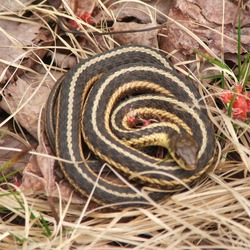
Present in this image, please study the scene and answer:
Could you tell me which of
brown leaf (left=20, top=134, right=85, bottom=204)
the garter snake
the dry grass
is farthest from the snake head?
brown leaf (left=20, top=134, right=85, bottom=204)

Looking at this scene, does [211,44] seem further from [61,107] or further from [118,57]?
[61,107]

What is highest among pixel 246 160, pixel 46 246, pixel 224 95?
pixel 224 95

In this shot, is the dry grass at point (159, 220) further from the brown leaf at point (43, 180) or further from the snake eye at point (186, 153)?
the snake eye at point (186, 153)

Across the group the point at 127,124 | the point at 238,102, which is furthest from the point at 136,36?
the point at 238,102

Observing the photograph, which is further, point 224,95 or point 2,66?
point 2,66

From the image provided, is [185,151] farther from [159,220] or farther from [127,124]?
[127,124]

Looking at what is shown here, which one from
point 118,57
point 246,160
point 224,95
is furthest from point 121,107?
point 246,160

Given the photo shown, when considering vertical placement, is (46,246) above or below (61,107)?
below
